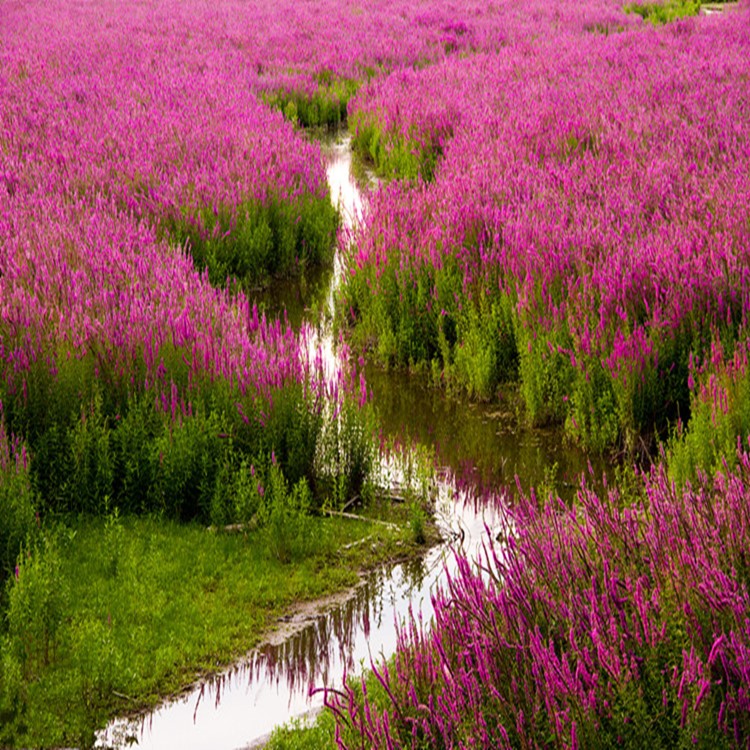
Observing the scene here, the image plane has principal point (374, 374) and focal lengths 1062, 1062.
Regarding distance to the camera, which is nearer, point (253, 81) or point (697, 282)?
point (697, 282)

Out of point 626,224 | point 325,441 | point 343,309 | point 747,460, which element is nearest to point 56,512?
point 325,441

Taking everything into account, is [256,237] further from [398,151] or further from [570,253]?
[398,151]

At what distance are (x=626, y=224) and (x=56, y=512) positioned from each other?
168 inches

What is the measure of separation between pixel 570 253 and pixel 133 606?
3947 millimetres

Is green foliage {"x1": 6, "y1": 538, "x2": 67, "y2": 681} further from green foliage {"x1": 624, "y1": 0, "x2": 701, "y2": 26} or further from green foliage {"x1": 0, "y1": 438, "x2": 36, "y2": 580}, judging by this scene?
green foliage {"x1": 624, "y1": 0, "x2": 701, "y2": 26}

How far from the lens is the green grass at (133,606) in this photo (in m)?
3.47

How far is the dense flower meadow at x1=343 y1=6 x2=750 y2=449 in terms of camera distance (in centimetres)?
577

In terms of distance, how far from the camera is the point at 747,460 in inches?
128

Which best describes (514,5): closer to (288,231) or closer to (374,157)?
(374,157)

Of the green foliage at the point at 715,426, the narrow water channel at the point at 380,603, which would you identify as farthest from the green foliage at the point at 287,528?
the green foliage at the point at 715,426

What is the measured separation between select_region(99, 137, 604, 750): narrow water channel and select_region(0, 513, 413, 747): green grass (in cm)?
10

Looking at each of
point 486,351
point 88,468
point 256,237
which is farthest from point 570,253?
point 88,468

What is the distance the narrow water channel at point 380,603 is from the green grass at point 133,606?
0.33ft

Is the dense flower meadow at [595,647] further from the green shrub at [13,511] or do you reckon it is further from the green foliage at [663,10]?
the green foliage at [663,10]
